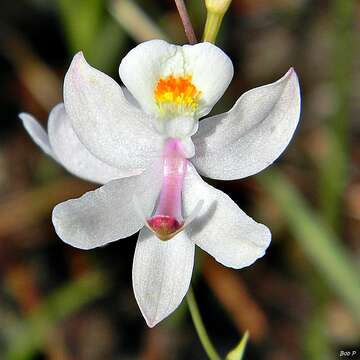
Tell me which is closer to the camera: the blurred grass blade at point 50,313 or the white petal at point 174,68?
the white petal at point 174,68

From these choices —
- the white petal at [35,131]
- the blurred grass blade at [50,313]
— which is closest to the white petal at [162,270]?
the white petal at [35,131]

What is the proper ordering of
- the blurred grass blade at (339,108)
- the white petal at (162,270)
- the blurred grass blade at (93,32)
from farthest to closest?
the blurred grass blade at (93,32), the blurred grass blade at (339,108), the white petal at (162,270)

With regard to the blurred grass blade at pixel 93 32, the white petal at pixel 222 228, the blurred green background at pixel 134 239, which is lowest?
the blurred green background at pixel 134 239

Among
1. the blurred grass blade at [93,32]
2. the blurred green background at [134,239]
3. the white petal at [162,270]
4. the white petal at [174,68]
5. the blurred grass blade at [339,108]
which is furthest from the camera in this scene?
the blurred grass blade at [93,32]

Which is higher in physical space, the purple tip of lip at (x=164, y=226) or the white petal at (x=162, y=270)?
the purple tip of lip at (x=164, y=226)

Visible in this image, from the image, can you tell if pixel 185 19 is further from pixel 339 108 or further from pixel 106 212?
pixel 339 108

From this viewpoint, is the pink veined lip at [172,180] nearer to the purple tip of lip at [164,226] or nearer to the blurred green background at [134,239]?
the purple tip of lip at [164,226]
